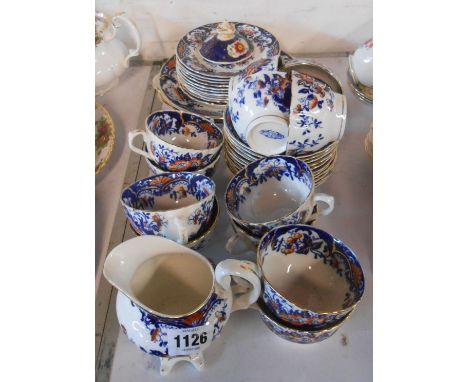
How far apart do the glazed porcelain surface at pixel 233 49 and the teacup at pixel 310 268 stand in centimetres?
33

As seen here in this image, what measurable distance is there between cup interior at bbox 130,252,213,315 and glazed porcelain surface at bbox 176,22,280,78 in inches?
13.9

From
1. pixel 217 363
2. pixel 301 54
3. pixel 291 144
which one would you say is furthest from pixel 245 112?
pixel 301 54

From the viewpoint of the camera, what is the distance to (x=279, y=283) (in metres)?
0.59

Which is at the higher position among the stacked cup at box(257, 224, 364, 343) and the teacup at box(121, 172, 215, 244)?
the teacup at box(121, 172, 215, 244)

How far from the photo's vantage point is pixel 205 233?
0.61m

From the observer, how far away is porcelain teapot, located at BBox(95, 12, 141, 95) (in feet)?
2.77

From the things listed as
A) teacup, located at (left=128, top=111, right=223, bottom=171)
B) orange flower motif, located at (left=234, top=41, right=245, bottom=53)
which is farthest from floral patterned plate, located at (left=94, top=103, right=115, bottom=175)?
orange flower motif, located at (left=234, top=41, right=245, bottom=53)

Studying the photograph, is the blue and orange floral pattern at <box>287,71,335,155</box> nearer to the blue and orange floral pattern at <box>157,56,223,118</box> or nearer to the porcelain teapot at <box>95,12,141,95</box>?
the blue and orange floral pattern at <box>157,56,223,118</box>

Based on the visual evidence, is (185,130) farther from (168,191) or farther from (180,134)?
(168,191)

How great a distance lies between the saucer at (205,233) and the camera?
601mm

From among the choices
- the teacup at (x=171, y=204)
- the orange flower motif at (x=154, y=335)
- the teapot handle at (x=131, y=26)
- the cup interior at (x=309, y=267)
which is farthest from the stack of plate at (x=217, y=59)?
the orange flower motif at (x=154, y=335)

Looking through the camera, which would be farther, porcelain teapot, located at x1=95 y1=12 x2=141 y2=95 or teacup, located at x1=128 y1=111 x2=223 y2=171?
porcelain teapot, located at x1=95 y1=12 x2=141 y2=95

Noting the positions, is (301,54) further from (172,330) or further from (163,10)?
(172,330)

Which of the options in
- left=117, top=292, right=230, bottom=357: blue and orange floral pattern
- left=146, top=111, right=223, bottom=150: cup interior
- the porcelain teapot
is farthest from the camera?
the porcelain teapot
